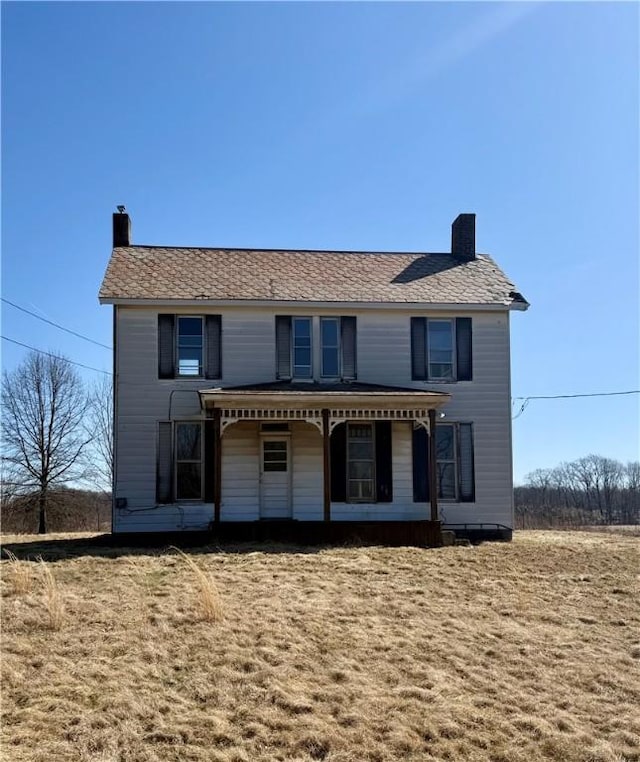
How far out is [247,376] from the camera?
16.9 m

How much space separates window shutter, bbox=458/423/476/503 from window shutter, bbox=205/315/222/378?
5546mm

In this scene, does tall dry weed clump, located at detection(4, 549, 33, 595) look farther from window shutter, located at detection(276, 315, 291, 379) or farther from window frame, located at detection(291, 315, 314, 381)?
window frame, located at detection(291, 315, 314, 381)

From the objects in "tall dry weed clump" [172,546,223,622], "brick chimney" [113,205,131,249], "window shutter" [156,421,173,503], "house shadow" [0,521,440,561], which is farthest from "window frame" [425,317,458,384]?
"tall dry weed clump" [172,546,223,622]

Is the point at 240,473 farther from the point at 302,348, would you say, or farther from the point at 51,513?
the point at 51,513

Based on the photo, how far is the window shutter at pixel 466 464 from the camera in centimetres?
1730

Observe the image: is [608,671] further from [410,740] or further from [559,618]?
[410,740]

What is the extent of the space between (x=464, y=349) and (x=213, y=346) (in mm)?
5604

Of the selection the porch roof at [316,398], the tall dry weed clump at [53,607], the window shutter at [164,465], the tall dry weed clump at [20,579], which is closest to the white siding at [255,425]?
the window shutter at [164,465]

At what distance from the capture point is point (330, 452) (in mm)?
16766

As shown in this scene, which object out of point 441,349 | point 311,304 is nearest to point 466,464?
point 441,349

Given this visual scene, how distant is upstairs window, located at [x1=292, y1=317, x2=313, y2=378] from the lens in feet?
56.4

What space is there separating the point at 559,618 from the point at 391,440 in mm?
7536

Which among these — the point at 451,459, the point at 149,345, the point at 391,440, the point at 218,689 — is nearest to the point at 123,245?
the point at 149,345

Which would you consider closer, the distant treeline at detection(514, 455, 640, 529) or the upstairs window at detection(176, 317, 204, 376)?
the upstairs window at detection(176, 317, 204, 376)
